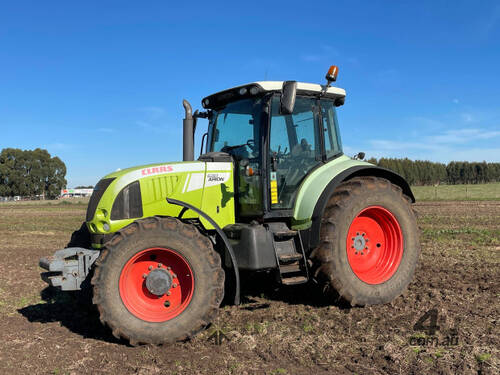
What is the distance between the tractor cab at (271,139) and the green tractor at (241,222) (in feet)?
0.04

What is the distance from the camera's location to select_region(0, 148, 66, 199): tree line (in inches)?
2943

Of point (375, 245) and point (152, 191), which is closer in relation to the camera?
point (152, 191)

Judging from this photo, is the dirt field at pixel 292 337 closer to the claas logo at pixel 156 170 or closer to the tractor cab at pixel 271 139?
the tractor cab at pixel 271 139

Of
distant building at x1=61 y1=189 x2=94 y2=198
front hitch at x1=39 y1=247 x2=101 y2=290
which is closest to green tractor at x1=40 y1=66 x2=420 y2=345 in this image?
front hitch at x1=39 y1=247 x2=101 y2=290

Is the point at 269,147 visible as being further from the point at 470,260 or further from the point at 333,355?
the point at 470,260

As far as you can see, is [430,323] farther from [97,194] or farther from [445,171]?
[445,171]

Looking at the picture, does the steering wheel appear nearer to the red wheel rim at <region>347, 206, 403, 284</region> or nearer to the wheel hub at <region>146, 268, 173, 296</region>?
the red wheel rim at <region>347, 206, 403, 284</region>

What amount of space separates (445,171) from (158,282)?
12072 centimetres

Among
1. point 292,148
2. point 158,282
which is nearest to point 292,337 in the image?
point 158,282

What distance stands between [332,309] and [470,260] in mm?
3839

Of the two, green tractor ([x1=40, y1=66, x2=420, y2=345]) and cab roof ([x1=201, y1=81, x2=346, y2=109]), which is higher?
cab roof ([x1=201, y1=81, x2=346, y2=109])

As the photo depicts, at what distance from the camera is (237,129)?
214 inches

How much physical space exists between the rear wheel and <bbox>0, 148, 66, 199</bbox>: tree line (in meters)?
80.9

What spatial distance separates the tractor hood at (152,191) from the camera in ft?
15.1
